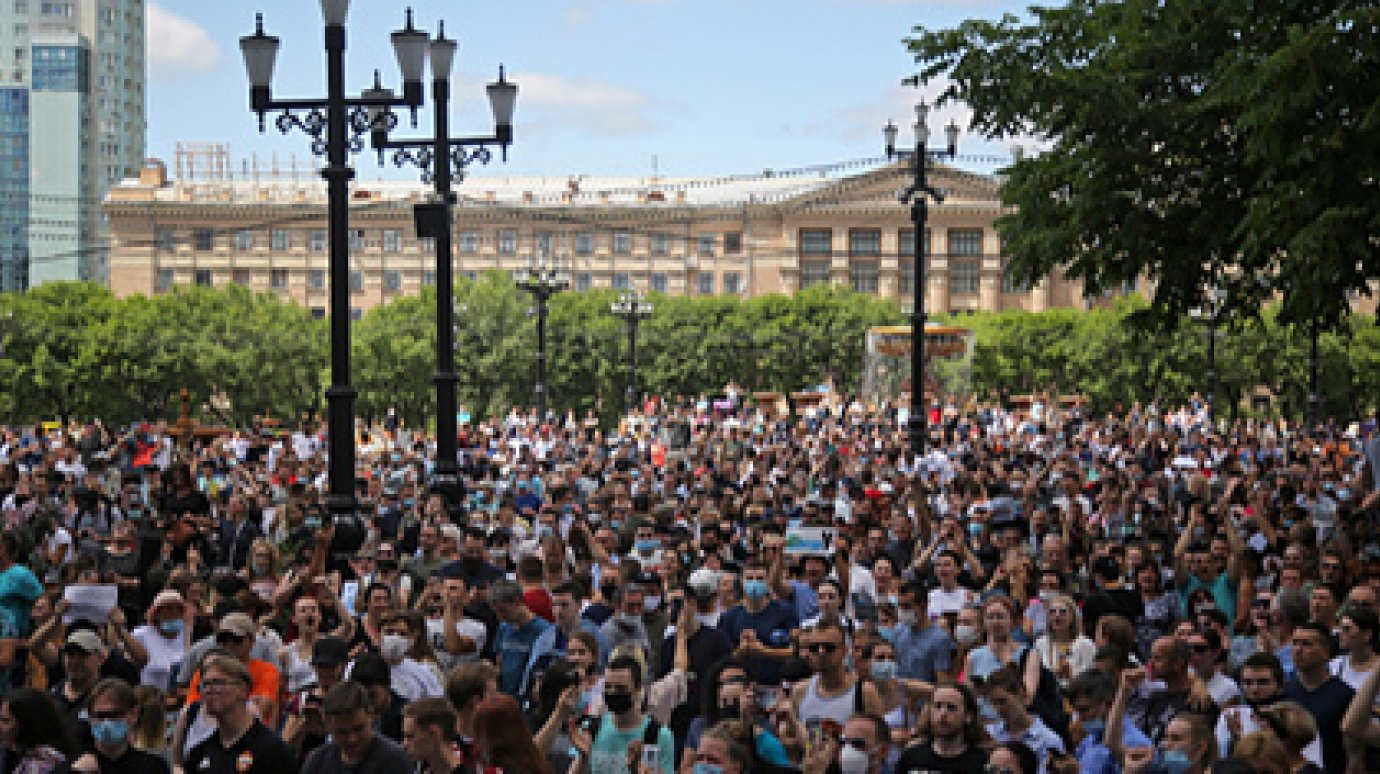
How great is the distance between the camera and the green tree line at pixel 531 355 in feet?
263

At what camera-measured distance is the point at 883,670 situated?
31.1 feet

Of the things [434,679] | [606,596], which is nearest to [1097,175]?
[606,596]

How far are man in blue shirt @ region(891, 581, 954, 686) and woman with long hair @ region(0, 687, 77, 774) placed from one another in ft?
15.8

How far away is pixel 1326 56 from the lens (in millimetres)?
13703

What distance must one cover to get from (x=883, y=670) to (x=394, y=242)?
115m

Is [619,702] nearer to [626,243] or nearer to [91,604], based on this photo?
[91,604]

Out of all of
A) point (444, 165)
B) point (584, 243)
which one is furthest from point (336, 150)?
point (584, 243)

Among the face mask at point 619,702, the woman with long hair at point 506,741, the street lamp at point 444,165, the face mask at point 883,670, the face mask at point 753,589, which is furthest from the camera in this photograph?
the street lamp at point 444,165

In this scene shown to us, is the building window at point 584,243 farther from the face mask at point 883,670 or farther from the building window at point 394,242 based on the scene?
the face mask at point 883,670

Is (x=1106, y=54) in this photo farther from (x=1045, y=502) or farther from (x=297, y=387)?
(x=297, y=387)

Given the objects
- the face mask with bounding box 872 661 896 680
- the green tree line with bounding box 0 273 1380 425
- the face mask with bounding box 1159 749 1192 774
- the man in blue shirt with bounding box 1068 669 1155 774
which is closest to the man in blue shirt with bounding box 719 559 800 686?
the face mask with bounding box 872 661 896 680

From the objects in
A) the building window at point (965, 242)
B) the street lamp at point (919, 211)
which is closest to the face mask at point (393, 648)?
the street lamp at point (919, 211)

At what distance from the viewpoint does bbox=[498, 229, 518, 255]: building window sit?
122750 mm

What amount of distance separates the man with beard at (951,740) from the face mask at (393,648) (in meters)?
3.23
